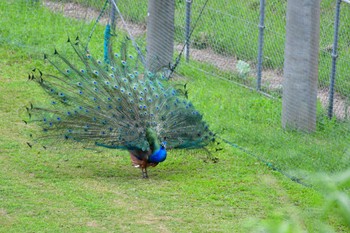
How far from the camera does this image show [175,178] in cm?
753

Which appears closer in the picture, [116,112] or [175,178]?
[116,112]

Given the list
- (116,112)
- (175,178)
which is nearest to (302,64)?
(175,178)

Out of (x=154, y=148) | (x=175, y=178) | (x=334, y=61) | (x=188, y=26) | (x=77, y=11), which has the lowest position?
(x=175, y=178)

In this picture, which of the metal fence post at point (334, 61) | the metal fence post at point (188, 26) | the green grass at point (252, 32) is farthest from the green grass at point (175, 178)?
the metal fence post at point (188, 26)

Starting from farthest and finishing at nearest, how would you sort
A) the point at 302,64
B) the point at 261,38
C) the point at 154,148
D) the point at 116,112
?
the point at 261,38 → the point at 302,64 → the point at 116,112 → the point at 154,148

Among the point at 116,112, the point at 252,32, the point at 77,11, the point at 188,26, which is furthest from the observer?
the point at 77,11

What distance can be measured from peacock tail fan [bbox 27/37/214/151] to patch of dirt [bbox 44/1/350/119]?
2.17 m

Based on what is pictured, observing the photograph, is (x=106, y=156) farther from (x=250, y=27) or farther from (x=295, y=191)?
(x=250, y=27)

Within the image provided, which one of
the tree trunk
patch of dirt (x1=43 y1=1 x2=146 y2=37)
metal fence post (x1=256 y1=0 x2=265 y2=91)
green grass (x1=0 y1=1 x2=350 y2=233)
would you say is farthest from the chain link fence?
patch of dirt (x1=43 y1=1 x2=146 y2=37)

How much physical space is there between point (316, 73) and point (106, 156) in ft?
8.61

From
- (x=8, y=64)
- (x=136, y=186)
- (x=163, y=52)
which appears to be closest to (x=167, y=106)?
(x=136, y=186)

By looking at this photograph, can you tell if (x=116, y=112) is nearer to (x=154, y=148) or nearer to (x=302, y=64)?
(x=154, y=148)

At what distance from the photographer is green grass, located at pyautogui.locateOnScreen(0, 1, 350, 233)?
641 cm

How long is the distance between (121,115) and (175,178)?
86 centimetres
